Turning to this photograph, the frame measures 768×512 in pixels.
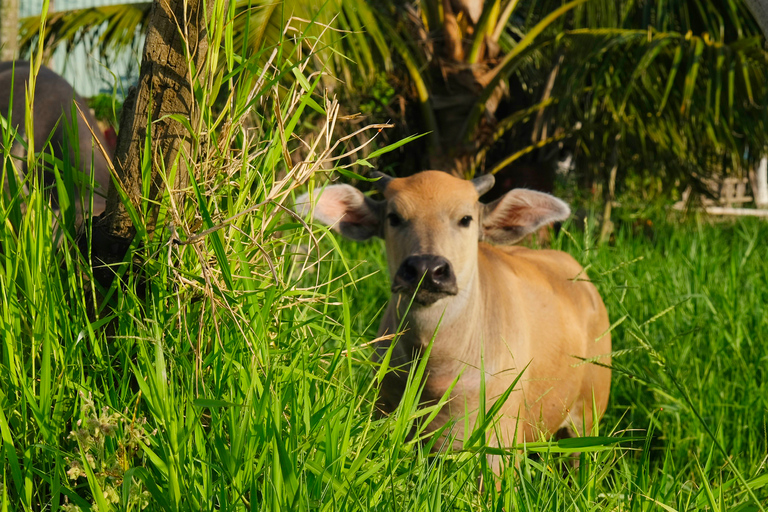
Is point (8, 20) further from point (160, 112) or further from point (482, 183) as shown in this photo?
point (160, 112)

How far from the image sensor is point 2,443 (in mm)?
1551

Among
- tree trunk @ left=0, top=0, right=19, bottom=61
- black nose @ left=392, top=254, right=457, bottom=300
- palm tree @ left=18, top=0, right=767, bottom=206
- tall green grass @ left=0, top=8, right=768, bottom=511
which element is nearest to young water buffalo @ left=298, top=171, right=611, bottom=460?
black nose @ left=392, top=254, right=457, bottom=300

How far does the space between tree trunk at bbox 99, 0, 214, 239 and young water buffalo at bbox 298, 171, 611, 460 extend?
0.90 metres

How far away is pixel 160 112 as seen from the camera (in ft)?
5.90

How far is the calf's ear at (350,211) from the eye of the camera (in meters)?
3.07

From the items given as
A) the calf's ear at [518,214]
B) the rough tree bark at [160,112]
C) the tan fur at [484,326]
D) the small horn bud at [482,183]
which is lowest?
the tan fur at [484,326]

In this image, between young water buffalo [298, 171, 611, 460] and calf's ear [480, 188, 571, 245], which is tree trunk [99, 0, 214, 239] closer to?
young water buffalo [298, 171, 611, 460]

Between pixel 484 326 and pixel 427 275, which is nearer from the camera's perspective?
pixel 427 275

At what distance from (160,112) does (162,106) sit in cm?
2

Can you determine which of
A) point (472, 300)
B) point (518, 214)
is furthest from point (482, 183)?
point (472, 300)

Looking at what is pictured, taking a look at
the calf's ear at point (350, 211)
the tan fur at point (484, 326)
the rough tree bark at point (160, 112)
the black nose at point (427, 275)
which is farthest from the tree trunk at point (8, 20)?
the rough tree bark at point (160, 112)

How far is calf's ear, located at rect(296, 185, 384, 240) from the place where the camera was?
3.07m

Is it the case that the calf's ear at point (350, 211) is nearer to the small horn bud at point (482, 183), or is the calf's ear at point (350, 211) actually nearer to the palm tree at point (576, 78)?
the small horn bud at point (482, 183)

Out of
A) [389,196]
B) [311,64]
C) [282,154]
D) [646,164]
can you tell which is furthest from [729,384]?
[646,164]
